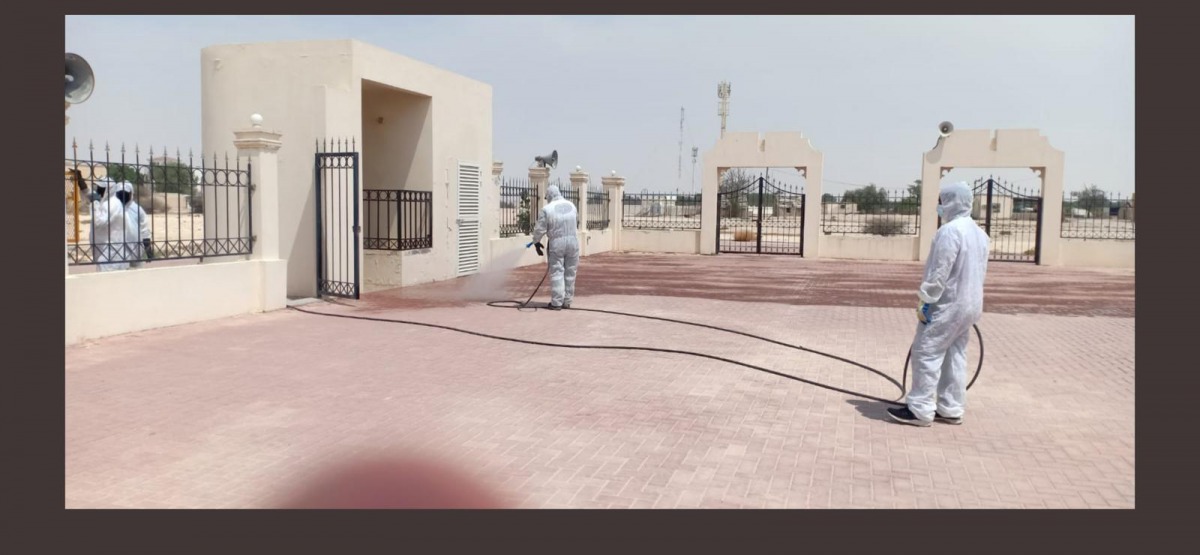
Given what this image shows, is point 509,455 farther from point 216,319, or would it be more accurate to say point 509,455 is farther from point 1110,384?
point 216,319

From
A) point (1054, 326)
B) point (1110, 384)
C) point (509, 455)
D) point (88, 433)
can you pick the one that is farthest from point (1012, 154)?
point (88, 433)

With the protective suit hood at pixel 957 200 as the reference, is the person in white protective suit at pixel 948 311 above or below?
below

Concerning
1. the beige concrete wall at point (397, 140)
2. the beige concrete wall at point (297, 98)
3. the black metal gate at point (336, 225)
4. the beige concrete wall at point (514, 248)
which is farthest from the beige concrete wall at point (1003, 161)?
the black metal gate at point (336, 225)

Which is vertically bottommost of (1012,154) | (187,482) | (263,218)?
(187,482)

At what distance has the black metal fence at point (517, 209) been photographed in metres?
19.8

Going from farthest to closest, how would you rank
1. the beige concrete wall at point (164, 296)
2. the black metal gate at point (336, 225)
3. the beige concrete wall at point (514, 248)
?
the beige concrete wall at point (514, 248)
the black metal gate at point (336, 225)
the beige concrete wall at point (164, 296)

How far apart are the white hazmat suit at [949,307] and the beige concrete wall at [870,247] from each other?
18.4 meters

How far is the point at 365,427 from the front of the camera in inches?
228

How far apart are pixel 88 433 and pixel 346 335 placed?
4.09 metres

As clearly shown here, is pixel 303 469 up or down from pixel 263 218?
down

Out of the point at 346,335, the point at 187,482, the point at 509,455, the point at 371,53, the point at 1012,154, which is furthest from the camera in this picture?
the point at 1012,154

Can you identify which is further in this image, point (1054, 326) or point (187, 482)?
point (1054, 326)

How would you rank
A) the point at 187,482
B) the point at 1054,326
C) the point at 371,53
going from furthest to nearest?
1. the point at 371,53
2. the point at 1054,326
3. the point at 187,482

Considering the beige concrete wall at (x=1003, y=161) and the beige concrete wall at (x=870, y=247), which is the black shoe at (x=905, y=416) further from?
the beige concrete wall at (x=870, y=247)
